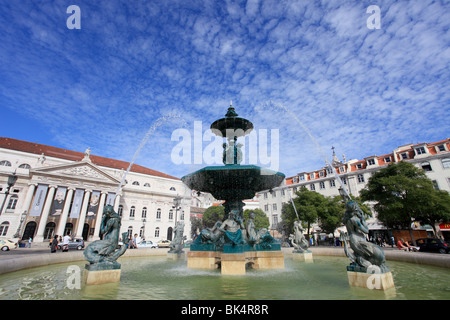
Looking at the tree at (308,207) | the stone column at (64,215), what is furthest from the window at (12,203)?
the tree at (308,207)

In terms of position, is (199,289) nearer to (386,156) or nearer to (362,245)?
(362,245)

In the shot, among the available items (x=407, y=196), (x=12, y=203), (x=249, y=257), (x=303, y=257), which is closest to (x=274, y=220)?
(x=407, y=196)

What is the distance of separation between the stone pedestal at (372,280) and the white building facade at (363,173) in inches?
862

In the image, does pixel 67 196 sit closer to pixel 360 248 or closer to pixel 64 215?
pixel 64 215

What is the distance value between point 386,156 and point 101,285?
4446cm

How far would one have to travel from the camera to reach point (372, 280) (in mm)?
4512

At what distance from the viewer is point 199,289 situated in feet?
16.6

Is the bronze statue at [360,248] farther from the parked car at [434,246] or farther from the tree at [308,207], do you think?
the tree at [308,207]

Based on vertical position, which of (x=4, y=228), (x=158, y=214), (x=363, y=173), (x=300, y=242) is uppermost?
(x=363, y=173)

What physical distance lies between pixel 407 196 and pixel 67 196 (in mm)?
50044

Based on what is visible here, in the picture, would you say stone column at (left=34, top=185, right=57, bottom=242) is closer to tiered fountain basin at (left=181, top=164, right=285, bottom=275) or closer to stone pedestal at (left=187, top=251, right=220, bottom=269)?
stone pedestal at (left=187, top=251, right=220, bottom=269)

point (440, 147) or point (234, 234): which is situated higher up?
point (440, 147)

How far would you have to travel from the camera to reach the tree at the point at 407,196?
20.8 metres

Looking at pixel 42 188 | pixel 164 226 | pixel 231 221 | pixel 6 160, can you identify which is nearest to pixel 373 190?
pixel 231 221
